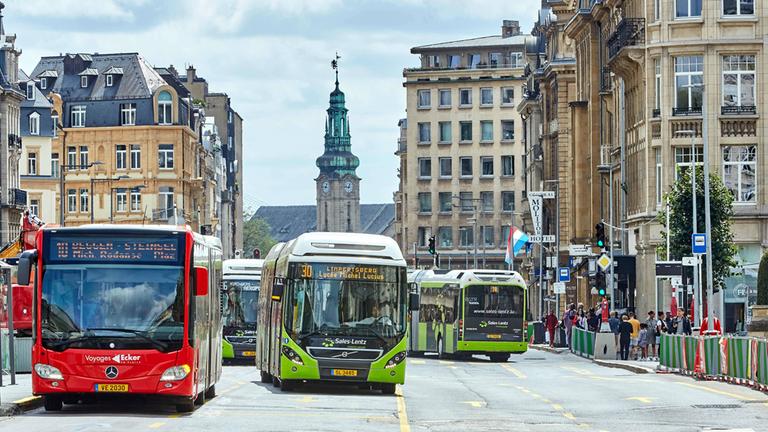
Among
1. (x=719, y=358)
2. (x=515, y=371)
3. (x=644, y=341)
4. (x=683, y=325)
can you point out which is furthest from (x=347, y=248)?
(x=644, y=341)

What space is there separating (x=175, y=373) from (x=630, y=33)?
44927 mm

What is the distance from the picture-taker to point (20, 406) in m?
25.0

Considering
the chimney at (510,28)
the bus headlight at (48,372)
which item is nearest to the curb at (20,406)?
the bus headlight at (48,372)

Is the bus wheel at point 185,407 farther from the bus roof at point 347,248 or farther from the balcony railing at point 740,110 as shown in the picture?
the balcony railing at point 740,110

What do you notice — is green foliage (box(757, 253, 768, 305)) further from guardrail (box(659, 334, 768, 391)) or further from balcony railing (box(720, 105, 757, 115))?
balcony railing (box(720, 105, 757, 115))

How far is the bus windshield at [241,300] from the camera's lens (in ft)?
160

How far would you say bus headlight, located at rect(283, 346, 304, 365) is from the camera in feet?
104

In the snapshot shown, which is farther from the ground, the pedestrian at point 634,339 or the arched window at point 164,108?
the arched window at point 164,108

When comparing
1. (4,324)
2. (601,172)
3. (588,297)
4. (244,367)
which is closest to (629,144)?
(601,172)

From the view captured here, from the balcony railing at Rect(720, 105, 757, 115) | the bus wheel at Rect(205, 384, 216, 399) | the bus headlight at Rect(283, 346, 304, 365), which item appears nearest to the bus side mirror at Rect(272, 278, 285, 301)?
the bus headlight at Rect(283, 346, 304, 365)

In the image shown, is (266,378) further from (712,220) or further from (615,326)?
(712,220)

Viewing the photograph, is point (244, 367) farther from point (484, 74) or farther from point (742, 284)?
point (484, 74)

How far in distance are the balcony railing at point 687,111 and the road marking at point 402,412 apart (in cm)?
3094

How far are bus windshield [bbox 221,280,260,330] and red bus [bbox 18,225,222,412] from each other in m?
23.9
